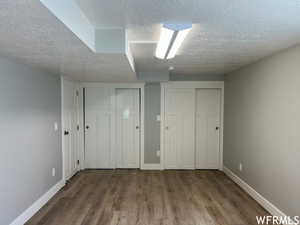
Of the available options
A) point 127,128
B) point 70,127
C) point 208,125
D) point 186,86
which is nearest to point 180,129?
point 208,125

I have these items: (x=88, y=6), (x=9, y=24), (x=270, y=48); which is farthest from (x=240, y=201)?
(x=9, y=24)

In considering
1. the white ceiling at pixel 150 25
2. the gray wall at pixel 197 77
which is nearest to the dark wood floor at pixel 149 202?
the white ceiling at pixel 150 25

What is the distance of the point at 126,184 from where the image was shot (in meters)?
3.60

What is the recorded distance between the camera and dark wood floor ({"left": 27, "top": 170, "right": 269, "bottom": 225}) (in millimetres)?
A: 2484

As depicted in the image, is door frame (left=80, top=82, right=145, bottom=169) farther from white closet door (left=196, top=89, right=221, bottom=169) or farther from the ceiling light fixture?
the ceiling light fixture

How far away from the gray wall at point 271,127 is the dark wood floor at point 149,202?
1.39 feet

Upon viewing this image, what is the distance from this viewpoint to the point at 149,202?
293cm

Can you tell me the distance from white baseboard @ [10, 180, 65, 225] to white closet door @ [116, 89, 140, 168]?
1.47 m

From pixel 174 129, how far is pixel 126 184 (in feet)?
5.37

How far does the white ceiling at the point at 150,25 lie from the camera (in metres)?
1.27

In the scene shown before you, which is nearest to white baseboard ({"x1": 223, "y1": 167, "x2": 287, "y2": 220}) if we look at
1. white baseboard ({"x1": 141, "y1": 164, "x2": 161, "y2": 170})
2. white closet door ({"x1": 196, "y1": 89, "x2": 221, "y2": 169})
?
white closet door ({"x1": 196, "y1": 89, "x2": 221, "y2": 169})

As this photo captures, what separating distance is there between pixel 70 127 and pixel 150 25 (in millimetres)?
3020

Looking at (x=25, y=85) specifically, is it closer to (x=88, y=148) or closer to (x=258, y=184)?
(x=88, y=148)

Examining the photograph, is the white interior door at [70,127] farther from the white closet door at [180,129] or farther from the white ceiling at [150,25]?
the white closet door at [180,129]
